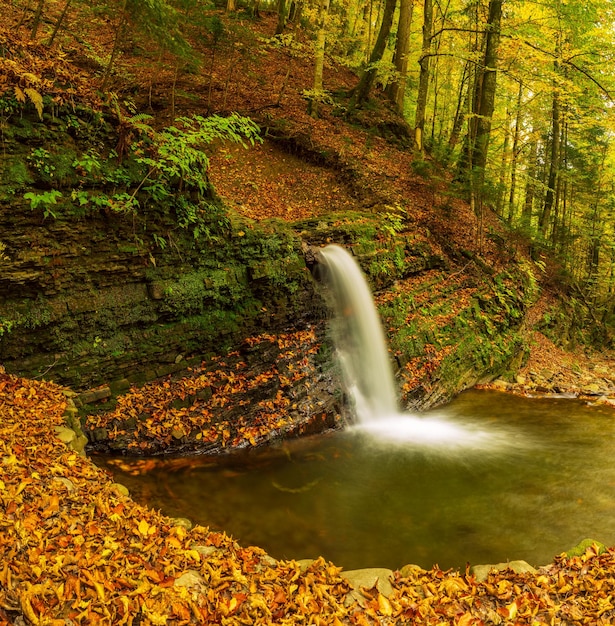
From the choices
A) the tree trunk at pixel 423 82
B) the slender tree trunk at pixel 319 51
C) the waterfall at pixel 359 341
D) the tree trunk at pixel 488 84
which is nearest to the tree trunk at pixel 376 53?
the tree trunk at pixel 423 82

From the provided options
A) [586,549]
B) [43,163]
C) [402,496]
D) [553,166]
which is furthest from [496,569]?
[553,166]

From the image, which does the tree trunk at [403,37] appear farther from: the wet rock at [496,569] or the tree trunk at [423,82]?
the wet rock at [496,569]

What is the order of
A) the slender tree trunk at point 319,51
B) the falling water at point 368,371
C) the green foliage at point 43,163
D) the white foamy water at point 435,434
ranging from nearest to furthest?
1. the green foliage at point 43,163
2. the white foamy water at point 435,434
3. the falling water at point 368,371
4. the slender tree trunk at point 319,51

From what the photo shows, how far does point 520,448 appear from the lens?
7.57 metres

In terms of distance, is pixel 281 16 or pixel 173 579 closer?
pixel 173 579

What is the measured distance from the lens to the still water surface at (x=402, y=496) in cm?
475

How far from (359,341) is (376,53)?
1164 centimetres

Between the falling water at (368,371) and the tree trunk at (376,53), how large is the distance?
8888mm

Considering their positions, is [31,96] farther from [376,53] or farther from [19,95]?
[376,53]

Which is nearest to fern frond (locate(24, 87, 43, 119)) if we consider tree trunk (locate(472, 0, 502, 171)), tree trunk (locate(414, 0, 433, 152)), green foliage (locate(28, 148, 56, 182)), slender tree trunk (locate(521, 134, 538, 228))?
green foliage (locate(28, 148, 56, 182))

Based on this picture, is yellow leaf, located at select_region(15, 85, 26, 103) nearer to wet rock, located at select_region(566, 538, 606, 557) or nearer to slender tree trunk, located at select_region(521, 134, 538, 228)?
wet rock, located at select_region(566, 538, 606, 557)

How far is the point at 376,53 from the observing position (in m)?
14.8

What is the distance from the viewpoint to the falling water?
26.6 ft

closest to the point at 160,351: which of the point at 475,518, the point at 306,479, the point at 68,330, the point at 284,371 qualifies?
the point at 68,330
